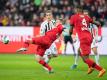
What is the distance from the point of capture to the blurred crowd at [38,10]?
3213cm

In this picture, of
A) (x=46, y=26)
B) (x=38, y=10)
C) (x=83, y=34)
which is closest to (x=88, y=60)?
(x=83, y=34)

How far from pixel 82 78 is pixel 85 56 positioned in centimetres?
77

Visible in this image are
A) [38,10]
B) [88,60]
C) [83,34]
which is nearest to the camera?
[88,60]

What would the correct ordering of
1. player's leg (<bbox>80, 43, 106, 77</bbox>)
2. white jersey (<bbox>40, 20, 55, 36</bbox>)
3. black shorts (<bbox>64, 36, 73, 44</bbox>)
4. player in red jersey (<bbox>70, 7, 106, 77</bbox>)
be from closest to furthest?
player's leg (<bbox>80, 43, 106, 77</bbox>) < player in red jersey (<bbox>70, 7, 106, 77</bbox>) < white jersey (<bbox>40, 20, 55, 36</bbox>) < black shorts (<bbox>64, 36, 73, 44</bbox>)

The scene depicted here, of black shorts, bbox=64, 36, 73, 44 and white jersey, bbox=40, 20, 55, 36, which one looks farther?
black shorts, bbox=64, 36, 73, 44

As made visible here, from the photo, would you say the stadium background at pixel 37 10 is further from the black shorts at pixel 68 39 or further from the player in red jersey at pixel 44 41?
the player in red jersey at pixel 44 41

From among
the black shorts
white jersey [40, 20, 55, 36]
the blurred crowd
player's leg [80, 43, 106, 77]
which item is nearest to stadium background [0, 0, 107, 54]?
the blurred crowd

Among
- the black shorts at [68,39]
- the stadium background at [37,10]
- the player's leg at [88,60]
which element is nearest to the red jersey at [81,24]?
the player's leg at [88,60]

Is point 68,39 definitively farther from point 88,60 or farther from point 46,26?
point 88,60

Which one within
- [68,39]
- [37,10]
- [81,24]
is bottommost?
[68,39]

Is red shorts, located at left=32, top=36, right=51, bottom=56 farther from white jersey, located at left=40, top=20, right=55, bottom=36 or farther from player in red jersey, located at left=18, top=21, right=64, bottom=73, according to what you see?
white jersey, located at left=40, top=20, right=55, bottom=36

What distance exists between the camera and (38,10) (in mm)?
32844

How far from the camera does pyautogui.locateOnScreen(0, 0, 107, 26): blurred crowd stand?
32131 millimetres

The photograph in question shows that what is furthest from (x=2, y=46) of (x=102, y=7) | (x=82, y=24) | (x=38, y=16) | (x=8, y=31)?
(x=82, y=24)
